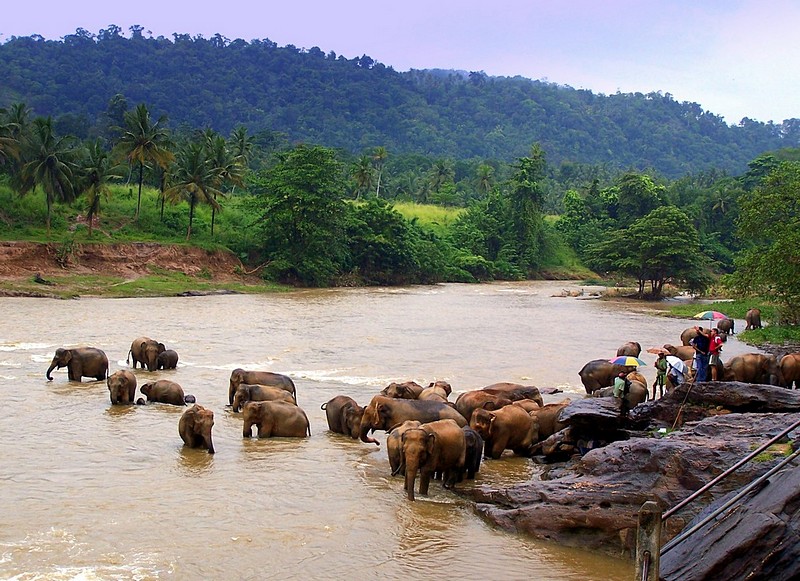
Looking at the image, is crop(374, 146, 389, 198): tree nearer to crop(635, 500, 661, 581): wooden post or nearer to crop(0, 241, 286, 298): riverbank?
crop(0, 241, 286, 298): riverbank

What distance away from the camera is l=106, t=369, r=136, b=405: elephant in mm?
16562

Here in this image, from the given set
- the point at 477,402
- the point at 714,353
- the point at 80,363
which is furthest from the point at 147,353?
the point at 714,353

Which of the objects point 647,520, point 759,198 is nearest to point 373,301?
point 759,198

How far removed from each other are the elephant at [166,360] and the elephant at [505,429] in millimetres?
10710

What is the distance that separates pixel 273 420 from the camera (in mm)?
14414

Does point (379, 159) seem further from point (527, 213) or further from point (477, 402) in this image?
point (477, 402)

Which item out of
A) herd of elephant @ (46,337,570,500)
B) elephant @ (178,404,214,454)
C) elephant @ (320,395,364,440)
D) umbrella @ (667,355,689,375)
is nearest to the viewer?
herd of elephant @ (46,337,570,500)

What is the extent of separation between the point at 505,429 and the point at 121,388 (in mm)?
7562

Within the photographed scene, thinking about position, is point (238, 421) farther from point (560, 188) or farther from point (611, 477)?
point (560, 188)

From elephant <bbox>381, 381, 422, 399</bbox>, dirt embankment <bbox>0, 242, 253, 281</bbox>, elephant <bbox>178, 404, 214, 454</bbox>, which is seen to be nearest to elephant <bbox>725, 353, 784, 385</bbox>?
elephant <bbox>381, 381, 422, 399</bbox>

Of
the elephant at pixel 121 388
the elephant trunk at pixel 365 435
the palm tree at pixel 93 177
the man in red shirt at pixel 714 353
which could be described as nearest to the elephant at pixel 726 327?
the man in red shirt at pixel 714 353

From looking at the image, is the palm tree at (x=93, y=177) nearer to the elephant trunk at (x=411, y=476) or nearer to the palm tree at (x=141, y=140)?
the palm tree at (x=141, y=140)

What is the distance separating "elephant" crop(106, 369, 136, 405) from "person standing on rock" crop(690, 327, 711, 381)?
1064 cm

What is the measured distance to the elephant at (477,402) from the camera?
14679 mm
